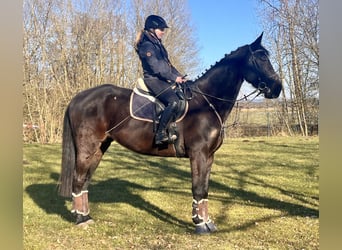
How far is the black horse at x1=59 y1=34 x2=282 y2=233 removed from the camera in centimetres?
388

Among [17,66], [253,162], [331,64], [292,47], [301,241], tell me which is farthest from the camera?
[253,162]

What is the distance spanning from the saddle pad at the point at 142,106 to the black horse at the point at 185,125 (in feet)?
0.19

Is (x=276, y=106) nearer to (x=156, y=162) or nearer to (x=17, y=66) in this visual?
(x=17, y=66)

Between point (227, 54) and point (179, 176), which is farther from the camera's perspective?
point (179, 176)

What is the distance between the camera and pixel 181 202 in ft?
17.3

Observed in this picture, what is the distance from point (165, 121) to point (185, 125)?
239 millimetres

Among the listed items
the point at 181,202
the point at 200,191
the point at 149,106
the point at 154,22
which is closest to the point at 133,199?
the point at 181,202

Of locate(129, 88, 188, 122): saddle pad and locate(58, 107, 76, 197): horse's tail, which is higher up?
locate(129, 88, 188, 122): saddle pad

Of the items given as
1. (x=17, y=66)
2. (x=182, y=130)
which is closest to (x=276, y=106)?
(x=182, y=130)

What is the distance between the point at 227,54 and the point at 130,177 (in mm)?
3988

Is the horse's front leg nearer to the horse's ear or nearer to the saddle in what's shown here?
the saddle

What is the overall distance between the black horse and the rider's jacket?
1.21 feet

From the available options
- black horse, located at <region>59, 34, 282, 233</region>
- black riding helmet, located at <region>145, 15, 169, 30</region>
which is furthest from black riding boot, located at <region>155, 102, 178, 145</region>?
black riding helmet, located at <region>145, 15, 169, 30</region>

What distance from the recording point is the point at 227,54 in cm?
404
